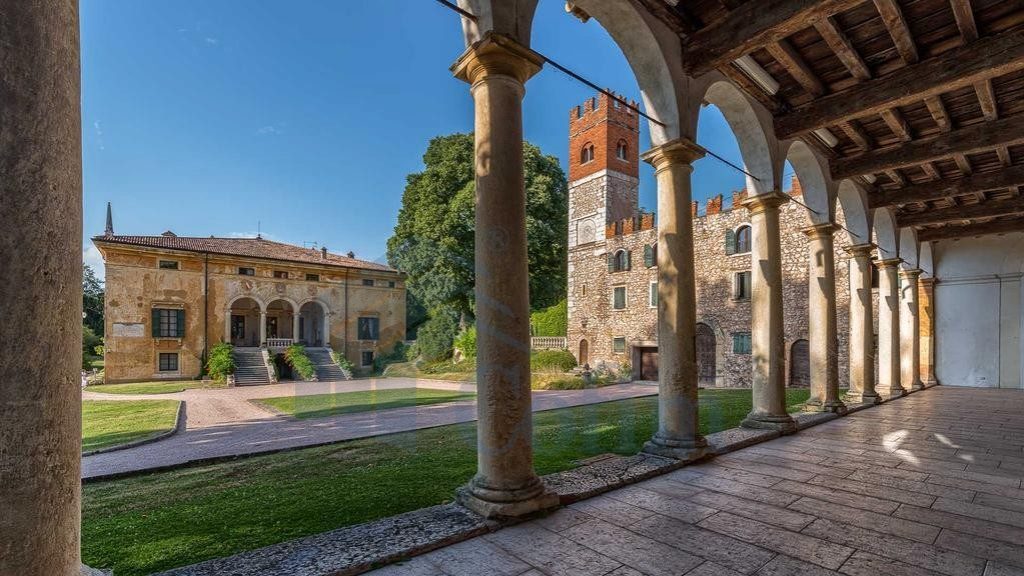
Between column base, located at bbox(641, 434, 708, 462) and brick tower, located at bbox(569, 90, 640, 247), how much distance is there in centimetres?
2147

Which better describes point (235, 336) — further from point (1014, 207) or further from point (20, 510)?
point (1014, 207)

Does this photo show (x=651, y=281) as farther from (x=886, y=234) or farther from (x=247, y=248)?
(x=247, y=248)

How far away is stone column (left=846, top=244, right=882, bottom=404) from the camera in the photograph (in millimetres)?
9852

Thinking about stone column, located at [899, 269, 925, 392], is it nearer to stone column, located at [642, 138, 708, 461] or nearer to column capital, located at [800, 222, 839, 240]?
column capital, located at [800, 222, 839, 240]

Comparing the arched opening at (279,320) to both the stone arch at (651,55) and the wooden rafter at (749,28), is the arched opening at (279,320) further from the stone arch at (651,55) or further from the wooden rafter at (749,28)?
the wooden rafter at (749,28)

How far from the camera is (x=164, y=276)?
2317 cm

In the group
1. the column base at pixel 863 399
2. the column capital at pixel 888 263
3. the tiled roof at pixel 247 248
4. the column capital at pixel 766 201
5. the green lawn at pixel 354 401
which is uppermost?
the tiled roof at pixel 247 248

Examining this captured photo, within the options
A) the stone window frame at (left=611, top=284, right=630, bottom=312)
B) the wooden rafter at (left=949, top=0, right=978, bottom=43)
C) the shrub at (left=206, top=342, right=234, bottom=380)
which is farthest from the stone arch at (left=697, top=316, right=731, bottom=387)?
the shrub at (left=206, top=342, right=234, bottom=380)

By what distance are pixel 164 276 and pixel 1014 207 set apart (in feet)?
101

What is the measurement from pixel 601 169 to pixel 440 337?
43.3 ft

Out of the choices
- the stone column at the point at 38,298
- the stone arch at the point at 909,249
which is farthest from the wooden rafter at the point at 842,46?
the stone arch at the point at 909,249

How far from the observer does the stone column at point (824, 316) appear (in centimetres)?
816

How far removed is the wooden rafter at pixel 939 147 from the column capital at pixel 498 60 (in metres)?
A: 7.51

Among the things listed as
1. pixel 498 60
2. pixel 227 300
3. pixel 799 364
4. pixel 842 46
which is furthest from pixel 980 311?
pixel 227 300
